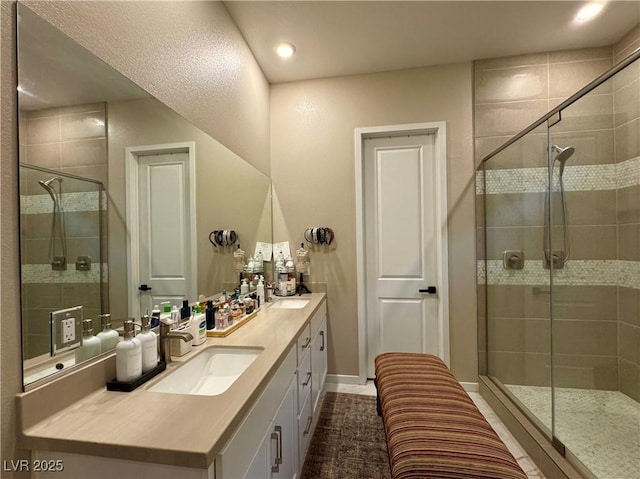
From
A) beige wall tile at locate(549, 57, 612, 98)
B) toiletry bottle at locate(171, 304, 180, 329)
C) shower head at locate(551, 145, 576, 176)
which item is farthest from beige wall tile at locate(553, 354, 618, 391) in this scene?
toiletry bottle at locate(171, 304, 180, 329)

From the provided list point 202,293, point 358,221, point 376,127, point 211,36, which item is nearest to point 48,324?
point 202,293

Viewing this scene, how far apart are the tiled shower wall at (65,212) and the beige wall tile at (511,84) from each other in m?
2.79

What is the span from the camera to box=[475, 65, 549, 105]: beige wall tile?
98.3 inches

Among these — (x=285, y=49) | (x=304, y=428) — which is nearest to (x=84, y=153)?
(x=304, y=428)

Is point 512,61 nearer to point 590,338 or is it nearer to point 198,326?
point 590,338

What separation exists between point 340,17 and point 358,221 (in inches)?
59.9

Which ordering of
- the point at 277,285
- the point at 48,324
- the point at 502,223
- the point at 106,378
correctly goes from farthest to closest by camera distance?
the point at 277,285 → the point at 502,223 → the point at 106,378 → the point at 48,324

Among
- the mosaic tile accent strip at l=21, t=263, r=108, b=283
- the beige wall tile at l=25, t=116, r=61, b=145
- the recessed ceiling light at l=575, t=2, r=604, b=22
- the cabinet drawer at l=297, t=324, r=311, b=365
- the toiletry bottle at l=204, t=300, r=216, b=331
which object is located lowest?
the cabinet drawer at l=297, t=324, r=311, b=365

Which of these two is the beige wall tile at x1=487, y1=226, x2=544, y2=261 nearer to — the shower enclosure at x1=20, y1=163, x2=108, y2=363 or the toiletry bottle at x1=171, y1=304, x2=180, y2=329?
the toiletry bottle at x1=171, y1=304, x2=180, y2=329

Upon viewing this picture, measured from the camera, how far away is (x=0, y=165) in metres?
0.75

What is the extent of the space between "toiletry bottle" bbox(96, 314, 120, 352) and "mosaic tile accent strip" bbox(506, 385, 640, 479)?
235 cm

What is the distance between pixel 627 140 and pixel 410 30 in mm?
1720

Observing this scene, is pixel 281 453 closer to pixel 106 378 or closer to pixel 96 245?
pixel 106 378

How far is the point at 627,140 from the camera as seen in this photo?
2107mm
